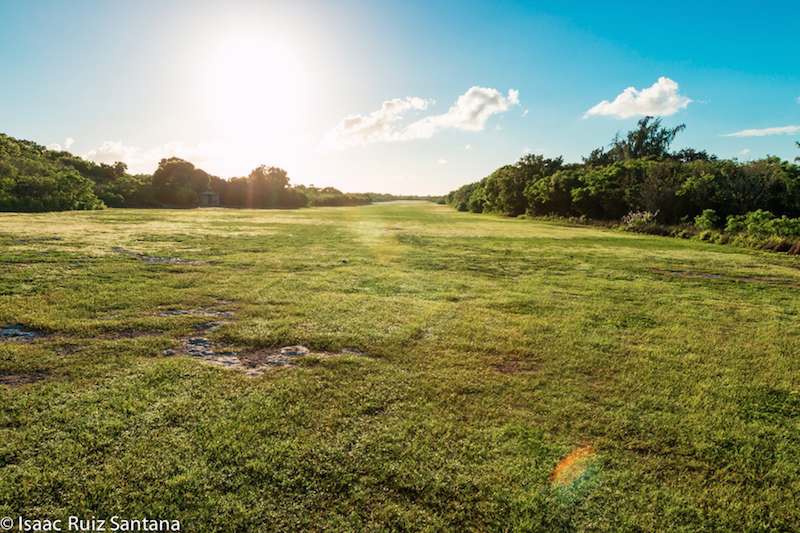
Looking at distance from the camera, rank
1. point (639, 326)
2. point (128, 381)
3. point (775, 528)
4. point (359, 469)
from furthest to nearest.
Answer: point (639, 326) < point (128, 381) < point (359, 469) < point (775, 528)

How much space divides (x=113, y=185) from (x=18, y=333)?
6963 cm

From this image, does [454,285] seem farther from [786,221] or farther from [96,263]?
[786,221]

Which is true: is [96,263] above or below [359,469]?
above

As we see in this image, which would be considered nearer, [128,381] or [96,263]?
[128,381]

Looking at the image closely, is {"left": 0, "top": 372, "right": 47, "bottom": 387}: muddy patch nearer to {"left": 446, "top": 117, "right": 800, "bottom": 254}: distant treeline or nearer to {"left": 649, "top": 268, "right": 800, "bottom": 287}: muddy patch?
{"left": 649, "top": 268, "right": 800, "bottom": 287}: muddy patch

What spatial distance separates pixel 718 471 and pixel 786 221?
95.7ft

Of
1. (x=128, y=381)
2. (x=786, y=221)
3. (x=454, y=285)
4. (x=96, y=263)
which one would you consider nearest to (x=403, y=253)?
(x=454, y=285)

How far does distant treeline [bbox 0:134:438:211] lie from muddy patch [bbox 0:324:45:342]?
1531 inches

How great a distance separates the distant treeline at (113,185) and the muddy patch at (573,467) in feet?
152

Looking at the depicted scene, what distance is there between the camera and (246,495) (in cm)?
341

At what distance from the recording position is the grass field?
3.44m

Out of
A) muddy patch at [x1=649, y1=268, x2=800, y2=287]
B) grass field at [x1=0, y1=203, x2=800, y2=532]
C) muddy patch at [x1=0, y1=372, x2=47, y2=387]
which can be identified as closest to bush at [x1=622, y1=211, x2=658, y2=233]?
muddy patch at [x1=649, y1=268, x2=800, y2=287]

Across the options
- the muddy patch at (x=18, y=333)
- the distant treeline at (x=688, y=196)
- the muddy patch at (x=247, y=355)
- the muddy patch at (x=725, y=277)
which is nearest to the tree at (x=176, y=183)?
the distant treeline at (x=688, y=196)

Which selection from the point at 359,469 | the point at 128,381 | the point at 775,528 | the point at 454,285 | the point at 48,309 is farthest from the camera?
the point at 454,285
